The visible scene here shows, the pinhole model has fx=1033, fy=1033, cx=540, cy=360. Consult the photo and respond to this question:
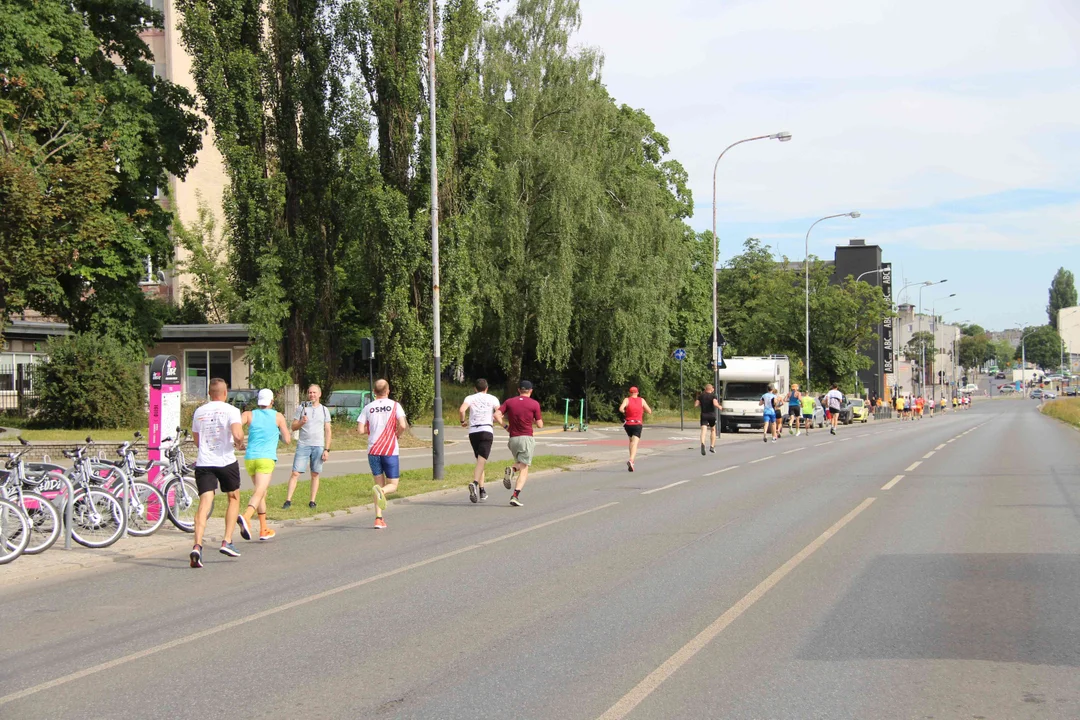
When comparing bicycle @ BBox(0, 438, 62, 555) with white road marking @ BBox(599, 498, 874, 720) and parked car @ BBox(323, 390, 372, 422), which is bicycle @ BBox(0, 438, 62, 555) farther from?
parked car @ BBox(323, 390, 372, 422)

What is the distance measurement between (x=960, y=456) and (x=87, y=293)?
1008 inches

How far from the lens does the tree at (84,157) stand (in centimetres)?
2522

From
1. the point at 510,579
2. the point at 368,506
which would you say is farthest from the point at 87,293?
the point at 510,579

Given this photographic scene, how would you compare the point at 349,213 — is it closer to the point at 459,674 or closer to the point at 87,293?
the point at 87,293

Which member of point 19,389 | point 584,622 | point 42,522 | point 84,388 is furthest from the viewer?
point 19,389

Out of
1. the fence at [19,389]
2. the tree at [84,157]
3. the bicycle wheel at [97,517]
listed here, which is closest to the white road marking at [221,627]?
the bicycle wheel at [97,517]

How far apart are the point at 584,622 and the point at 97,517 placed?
22.5ft

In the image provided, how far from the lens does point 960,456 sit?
25312mm

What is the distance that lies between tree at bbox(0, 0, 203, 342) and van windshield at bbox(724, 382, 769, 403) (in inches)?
883

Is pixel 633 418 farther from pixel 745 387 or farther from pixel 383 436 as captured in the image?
pixel 745 387

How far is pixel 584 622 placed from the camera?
7.20 metres

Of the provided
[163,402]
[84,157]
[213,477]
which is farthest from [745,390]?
[213,477]

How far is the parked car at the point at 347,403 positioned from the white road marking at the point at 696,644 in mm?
22810

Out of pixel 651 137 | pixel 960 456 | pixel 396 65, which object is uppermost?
pixel 651 137
